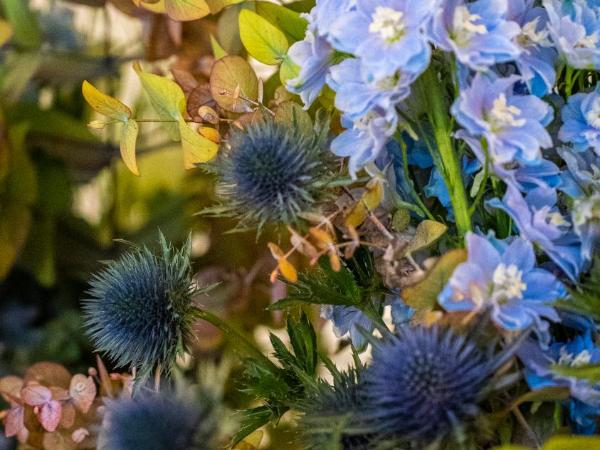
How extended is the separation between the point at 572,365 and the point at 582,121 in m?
0.10

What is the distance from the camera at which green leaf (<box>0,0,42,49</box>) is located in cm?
71

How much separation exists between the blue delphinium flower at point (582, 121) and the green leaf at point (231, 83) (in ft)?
0.48

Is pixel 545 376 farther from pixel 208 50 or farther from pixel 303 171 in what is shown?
pixel 208 50

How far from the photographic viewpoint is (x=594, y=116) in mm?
330

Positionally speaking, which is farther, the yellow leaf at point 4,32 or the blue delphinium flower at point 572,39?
the yellow leaf at point 4,32

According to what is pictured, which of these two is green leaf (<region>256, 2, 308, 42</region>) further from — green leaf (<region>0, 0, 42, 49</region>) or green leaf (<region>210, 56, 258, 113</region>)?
green leaf (<region>0, 0, 42, 49</region>)

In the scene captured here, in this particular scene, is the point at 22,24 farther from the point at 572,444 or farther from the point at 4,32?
the point at 572,444

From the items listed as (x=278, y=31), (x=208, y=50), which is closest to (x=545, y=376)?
(x=278, y=31)

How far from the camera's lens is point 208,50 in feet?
1.98

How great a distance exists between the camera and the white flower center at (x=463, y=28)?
0.30 meters

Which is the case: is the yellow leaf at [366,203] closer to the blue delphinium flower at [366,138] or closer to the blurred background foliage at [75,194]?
the blue delphinium flower at [366,138]

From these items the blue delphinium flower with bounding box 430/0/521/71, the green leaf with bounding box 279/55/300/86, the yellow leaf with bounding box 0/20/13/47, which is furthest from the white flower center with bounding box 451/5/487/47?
the yellow leaf with bounding box 0/20/13/47

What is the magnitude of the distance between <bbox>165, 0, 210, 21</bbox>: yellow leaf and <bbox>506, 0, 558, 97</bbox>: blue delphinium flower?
17 centimetres

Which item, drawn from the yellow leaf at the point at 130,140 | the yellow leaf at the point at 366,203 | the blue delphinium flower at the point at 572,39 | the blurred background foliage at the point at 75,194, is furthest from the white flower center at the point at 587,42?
the blurred background foliage at the point at 75,194
